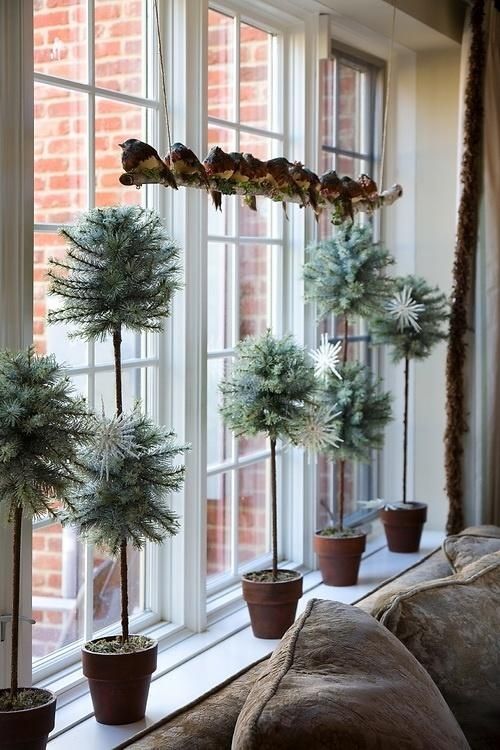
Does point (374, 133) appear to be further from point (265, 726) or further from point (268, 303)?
point (265, 726)

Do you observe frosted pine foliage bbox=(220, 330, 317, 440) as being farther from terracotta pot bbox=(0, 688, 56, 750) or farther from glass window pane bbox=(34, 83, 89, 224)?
terracotta pot bbox=(0, 688, 56, 750)

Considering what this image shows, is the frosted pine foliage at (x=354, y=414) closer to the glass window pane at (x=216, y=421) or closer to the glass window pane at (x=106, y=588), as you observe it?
the glass window pane at (x=216, y=421)

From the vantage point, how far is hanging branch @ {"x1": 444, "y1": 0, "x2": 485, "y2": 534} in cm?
412

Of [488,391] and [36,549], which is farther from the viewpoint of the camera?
[488,391]

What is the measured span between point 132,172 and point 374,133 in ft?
8.12

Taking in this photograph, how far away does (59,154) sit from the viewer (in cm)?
265

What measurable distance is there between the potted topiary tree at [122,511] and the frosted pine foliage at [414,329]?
1.75 meters

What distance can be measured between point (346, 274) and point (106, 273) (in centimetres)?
141

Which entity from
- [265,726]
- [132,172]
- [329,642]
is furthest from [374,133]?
[265,726]

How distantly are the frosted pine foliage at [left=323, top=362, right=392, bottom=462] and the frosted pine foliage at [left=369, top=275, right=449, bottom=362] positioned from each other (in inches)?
14.9

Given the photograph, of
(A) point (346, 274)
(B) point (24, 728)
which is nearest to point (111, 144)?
(A) point (346, 274)

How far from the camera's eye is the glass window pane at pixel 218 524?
3396 mm

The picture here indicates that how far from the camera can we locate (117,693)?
2385mm

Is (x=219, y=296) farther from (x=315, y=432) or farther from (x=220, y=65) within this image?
(x=220, y=65)
